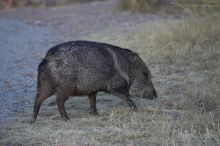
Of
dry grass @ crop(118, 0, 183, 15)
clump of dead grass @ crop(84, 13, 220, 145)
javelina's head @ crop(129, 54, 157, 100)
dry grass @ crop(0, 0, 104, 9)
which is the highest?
javelina's head @ crop(129, 54, 157, 100)

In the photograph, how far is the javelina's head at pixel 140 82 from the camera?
25.0ft

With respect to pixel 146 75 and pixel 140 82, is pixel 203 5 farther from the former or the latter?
pixel 140 82

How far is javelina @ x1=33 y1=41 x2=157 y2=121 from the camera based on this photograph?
23.4ft

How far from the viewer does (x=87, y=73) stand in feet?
23.6

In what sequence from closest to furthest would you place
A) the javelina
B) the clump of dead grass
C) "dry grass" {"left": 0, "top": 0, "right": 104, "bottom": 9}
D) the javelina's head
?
the clump of dead grass, the javelina, the javelina's head, "dry grass" {"left": 0, "top": 0, "right": 104, "bottom": 9}

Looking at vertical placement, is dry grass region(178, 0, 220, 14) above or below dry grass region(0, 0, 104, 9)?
above

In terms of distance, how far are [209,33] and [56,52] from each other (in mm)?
4795

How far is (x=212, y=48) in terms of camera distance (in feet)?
35.7

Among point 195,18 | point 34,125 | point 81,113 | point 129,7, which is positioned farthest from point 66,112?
point 129,7

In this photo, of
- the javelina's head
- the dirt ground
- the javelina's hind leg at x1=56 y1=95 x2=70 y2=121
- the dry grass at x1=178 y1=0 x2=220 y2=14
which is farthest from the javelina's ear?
the dry grass at x1=178 y1=0 x2=220 y2=14

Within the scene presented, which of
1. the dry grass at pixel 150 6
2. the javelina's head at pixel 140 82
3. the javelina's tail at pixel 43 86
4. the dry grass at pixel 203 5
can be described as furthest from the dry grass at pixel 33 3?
the javelina's tail at pixel 43 86

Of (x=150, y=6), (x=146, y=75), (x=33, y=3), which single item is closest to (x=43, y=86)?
(x=146, y=75)

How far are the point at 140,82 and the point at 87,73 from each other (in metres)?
0.76

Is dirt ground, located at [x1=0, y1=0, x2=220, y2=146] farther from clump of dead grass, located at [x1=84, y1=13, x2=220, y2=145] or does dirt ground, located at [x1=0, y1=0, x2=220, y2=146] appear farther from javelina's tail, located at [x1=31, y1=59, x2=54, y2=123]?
javelina's tail, located at [x1=31, y1=59, x2=54, y2=123]
